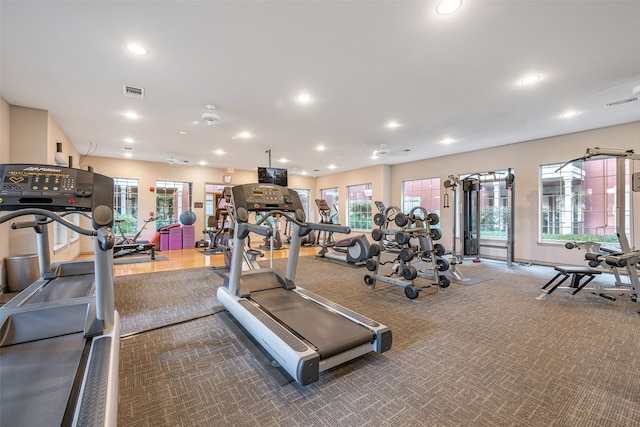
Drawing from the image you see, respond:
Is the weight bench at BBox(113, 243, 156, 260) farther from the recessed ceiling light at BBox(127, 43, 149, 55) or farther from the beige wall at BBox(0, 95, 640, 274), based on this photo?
the recessed ceiling light at BBox(127, 43, 149, 55)

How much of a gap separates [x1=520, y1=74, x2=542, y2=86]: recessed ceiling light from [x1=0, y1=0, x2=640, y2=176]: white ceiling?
11 centimetres

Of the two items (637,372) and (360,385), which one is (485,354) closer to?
(637,372)

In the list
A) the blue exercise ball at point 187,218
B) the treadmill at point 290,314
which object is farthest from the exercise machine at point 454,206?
the blue exercise ball at point 187,218

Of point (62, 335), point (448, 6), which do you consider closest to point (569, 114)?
point (448, 6)

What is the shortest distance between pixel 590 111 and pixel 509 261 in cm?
310

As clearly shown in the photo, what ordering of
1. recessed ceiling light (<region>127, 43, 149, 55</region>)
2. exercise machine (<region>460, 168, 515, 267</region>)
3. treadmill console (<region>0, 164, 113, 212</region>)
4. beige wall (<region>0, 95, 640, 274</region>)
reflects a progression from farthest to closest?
exercise machine (<region>460, 168, 515, 267</region>) → beige wall (<region>0, 95, 640, 274</region>) → recessed ceiling light (<region>127, 43, 149, 55</region>) → treadmill console (<region>0, 164, 113, 212</region>)

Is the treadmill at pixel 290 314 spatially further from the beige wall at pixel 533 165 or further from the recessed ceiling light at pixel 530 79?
the beige wall at pixel 533 165

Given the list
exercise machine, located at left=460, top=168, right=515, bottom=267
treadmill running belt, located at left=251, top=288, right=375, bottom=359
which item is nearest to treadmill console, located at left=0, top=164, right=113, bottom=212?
treadmill running belt, located at left=251, top=288, right=375, bottom=359

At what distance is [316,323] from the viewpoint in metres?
2.35

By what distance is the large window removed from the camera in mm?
5363

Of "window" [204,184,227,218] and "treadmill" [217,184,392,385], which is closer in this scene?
"treadmill" [217,184,392,385]

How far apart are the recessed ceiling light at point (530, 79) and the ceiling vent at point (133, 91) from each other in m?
4.89

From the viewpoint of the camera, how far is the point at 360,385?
73.9 inches

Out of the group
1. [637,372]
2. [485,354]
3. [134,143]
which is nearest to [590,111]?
[637,372]
